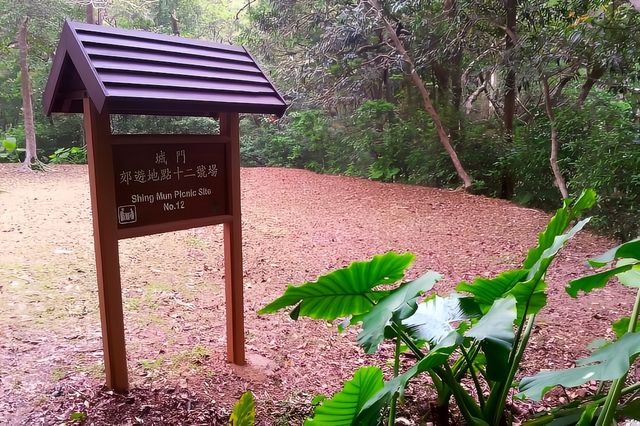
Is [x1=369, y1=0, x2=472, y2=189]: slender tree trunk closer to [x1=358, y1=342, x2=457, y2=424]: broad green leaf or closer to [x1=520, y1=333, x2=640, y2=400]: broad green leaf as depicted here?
[x1=520, y1=333, x2=640, y2=400]: broad green leaf

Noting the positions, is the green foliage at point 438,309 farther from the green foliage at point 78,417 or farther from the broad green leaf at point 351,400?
the green foliage at point 78,417

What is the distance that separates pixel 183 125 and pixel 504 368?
1406 cm

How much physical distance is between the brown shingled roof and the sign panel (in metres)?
0.22

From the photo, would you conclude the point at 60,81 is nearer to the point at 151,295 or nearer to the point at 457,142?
the point at 151,295

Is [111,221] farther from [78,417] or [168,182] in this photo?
[78,417]

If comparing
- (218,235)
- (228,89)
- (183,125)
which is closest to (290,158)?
(183,125)

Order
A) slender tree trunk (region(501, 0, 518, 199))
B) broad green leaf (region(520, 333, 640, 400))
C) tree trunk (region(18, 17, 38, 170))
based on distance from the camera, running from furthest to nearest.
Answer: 1. tree trunk (region(18, 17, 38, 170))
2. slender tree trunk (region(501, 0, 518, 199))
3. broad green leaf (region(520, 333, 640, 400))

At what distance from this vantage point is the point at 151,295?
4.30m

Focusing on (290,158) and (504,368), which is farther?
(290,158)

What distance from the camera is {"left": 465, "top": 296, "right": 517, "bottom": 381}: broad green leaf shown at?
4.54ft

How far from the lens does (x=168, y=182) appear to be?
2559 mm

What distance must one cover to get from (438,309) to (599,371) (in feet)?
2.35

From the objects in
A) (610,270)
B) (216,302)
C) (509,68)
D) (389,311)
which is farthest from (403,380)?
(509,68)

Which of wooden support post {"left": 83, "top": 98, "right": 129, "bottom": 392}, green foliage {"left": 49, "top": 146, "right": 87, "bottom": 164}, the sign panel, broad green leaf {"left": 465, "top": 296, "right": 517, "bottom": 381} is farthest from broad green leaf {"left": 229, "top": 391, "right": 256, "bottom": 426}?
green foliage {"left": 49, "top": 146, "right": 87, "bottom": 164}
